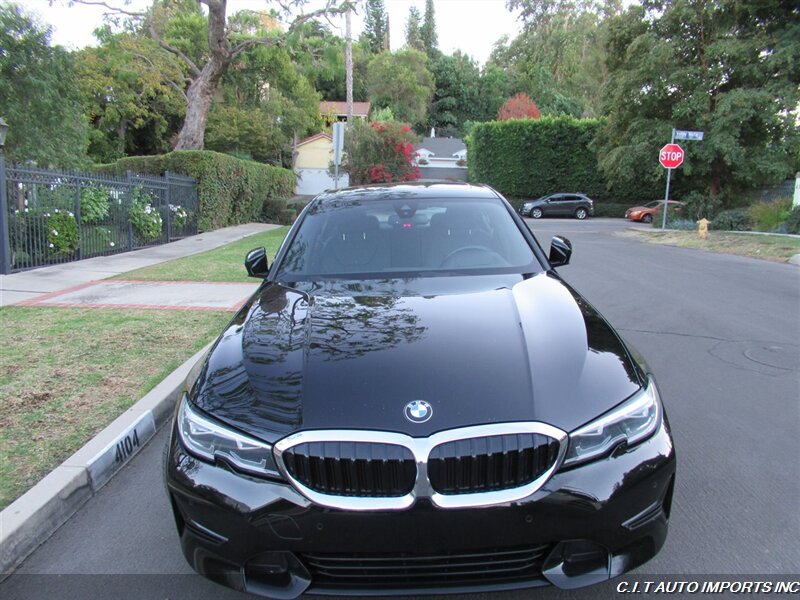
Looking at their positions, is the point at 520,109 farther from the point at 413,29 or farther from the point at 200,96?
the point at 413,29

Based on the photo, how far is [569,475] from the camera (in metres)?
2.01

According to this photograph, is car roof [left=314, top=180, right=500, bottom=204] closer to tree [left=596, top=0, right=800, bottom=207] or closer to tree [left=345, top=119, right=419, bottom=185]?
tree [left=345, top=119, right=419, bottom=185]

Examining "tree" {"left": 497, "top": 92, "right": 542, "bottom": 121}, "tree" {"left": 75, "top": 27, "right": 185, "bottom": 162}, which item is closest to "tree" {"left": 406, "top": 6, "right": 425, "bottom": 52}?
"tree" {"left": 497, "top": 92, "right": 542, "bottom": 121}

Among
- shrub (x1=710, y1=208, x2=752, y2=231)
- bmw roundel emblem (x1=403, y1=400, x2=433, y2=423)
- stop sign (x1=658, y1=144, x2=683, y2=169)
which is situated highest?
stop sign (x1=658, y1=144, x2=683, y2=169)

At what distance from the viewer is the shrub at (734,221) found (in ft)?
72.1

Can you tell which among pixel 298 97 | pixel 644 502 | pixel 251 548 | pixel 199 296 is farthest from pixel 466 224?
pixel 298 97

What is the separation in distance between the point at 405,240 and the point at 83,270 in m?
9.19

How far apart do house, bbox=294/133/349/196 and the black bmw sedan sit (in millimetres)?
53768

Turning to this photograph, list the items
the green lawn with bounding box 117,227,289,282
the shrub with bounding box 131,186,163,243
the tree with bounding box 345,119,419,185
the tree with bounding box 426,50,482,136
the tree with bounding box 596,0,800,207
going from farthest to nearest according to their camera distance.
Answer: the tree with bounding box 426,50,482,136, the tree with bounding box 596,0,800,207, the tree with bounding box 345,119,419,185, the shrub with bounding box 131,186,163,243, the green lawn with bounding box 117,227,289,282

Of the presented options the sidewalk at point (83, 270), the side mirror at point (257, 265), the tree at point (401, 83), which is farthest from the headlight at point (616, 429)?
the tree at point (401, 83)

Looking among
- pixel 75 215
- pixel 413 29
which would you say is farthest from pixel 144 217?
pixel 413 29

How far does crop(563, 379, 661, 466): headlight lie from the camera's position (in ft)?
6.72

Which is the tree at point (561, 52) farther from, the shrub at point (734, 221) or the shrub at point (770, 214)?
the shrub at point (770, 214)

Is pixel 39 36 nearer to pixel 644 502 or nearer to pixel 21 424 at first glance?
pixel 21 424
